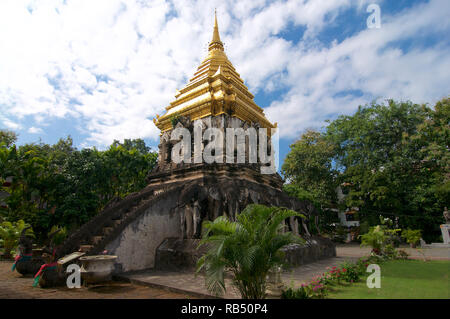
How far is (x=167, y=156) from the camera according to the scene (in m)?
13.8

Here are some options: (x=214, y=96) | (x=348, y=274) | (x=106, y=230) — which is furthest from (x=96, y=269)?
(x=214, y=96)

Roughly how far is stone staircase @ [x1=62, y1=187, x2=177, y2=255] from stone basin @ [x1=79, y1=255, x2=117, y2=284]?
3.45 feet

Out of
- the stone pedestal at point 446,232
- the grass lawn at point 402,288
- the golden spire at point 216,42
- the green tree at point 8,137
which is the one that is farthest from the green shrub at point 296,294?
the green tree at point 8,137

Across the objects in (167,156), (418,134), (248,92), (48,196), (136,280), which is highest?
(248,92)

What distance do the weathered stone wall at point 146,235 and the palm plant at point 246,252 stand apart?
14.3 feet

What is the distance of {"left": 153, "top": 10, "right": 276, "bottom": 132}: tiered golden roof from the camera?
13.2 meters

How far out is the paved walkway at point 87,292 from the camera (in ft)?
16.3

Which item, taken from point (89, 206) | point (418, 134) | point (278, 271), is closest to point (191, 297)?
point (278, 271)

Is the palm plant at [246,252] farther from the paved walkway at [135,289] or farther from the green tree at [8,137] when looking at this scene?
the green tree at [8,137]

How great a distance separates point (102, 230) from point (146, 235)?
64.1 inches

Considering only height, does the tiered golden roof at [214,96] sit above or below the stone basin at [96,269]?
above

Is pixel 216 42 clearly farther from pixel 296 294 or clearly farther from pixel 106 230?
pixel 296 294
